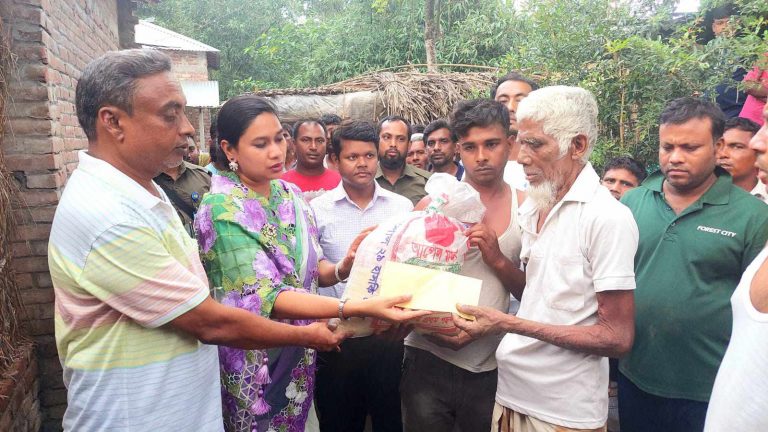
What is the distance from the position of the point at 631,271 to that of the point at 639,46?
2.32 metres

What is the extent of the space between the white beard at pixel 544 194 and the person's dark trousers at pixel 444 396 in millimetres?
933

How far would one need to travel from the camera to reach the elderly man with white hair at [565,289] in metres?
2.04

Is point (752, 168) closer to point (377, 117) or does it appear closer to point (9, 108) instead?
point (9, 108)

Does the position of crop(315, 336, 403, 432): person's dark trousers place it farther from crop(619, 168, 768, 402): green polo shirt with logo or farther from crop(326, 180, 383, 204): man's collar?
crop(619, 168, 768, 402): green polo shirt with logo

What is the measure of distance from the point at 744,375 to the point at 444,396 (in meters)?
1.49

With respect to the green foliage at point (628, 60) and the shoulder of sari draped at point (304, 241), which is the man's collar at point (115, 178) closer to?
the shoulder of sari draped at point (304, 241)

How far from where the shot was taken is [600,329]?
6.76 feet

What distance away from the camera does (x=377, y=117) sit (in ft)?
31.9

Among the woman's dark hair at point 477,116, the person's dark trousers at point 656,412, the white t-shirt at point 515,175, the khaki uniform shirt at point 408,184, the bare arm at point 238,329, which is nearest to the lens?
the bare arm at point 238,329

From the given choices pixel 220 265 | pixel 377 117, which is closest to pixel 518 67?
pixel 220 265

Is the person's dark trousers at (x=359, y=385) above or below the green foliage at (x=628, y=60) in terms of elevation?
below

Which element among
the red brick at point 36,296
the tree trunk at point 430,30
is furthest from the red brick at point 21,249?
the tree trunk at point 430,30

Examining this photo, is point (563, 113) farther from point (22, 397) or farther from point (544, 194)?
point (22, 397)

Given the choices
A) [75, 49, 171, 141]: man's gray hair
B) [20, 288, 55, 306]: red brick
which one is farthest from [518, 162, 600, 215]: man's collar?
A: [20, 288, 55, 306]: red brick
